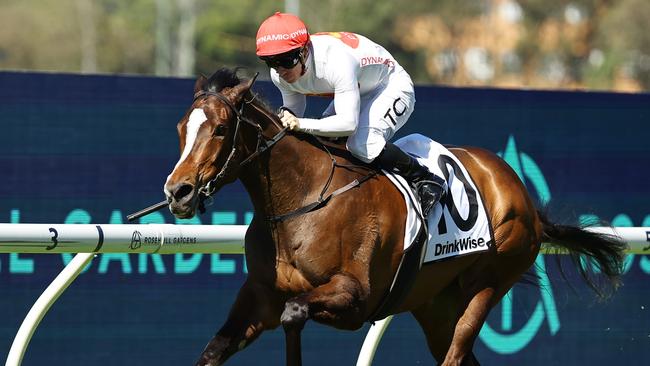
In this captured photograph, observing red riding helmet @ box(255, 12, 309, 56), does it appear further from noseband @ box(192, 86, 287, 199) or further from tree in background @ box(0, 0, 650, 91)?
tree in background @ box(0, 0, 650, 91)

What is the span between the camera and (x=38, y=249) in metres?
4.72

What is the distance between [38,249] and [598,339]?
11.7 ft

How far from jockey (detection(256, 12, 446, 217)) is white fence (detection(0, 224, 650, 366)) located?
77 centimetres

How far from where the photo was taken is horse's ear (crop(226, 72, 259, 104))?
4344mm

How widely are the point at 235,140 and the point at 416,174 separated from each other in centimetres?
96

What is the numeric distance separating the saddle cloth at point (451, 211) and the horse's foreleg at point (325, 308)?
60 centimetres

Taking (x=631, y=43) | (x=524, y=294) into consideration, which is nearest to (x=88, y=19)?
(x=631, y=43)

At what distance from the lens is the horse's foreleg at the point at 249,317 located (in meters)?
4.52

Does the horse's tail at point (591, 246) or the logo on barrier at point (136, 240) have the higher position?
the logo on barrier at point (136, 240)

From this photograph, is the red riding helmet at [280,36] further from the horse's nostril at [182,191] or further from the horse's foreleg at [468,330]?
the horse's foreleg at [468,330]

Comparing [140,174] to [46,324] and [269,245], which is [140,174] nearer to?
[46,324]

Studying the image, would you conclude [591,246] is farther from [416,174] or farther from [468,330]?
[416,174]

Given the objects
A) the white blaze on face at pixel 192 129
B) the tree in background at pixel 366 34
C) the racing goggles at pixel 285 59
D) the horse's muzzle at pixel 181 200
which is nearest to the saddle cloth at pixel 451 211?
the racing goggles at pixel 285 59

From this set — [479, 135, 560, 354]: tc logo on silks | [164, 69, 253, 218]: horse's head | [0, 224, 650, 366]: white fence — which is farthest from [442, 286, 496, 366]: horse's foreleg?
[164, 69, 253, 218]: horse's head
